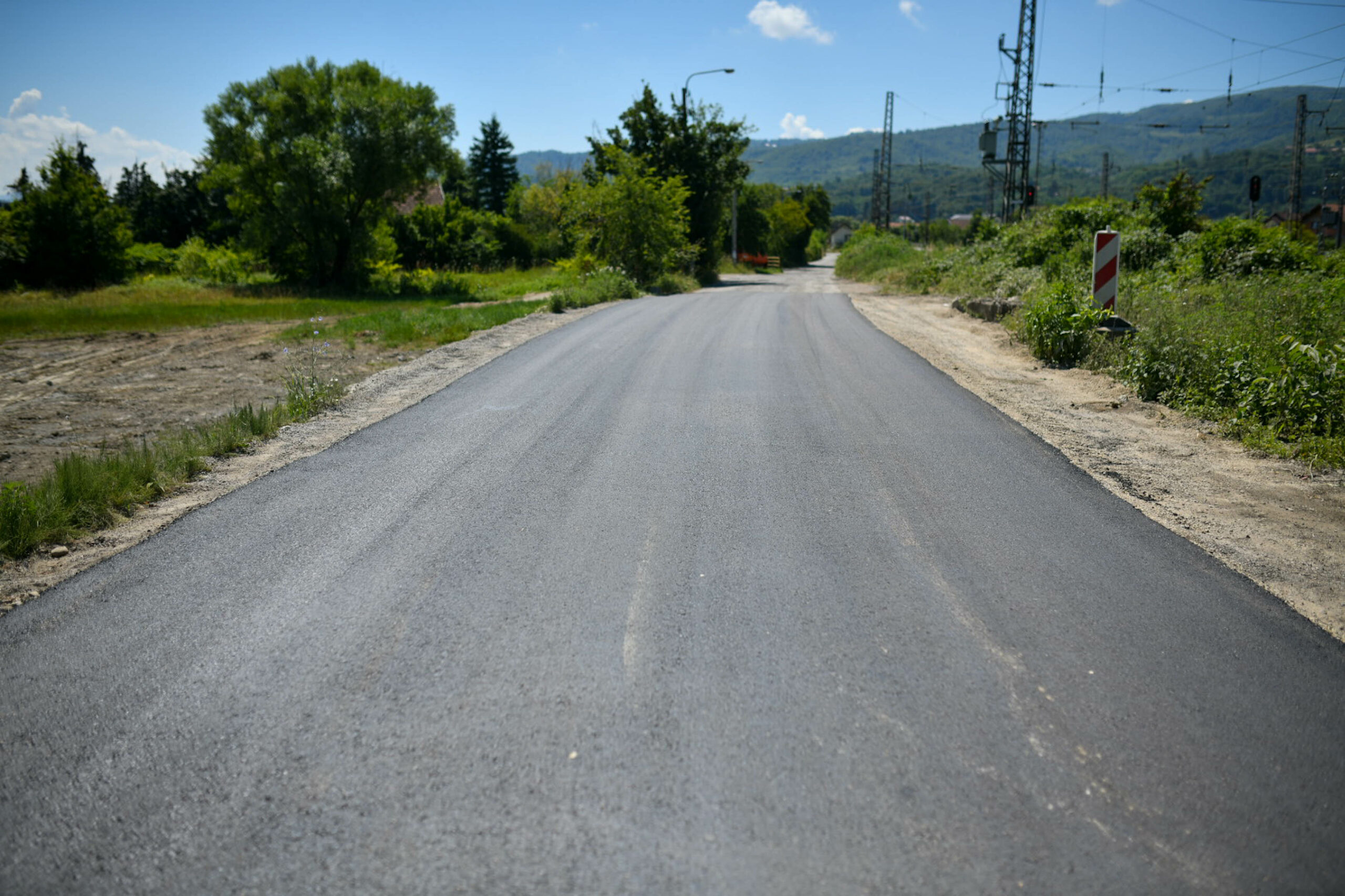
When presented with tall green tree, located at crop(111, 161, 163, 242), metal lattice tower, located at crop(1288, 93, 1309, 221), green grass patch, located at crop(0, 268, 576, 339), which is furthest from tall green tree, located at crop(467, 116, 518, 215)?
metal lattice tower, located at crop(1288, 93, 1309, 221)

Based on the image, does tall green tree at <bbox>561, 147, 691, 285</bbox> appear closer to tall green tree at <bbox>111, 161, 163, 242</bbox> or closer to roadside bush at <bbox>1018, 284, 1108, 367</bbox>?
roadside bush at <bbox>1018, 284, 1108, 367</bbox>

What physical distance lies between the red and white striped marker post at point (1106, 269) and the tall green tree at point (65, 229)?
35105mm

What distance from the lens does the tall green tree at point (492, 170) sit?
254 feet

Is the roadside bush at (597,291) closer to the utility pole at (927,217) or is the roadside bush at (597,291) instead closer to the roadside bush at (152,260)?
the roadside bush at (152,260)

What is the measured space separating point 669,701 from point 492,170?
82301mm

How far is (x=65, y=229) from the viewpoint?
31.2m

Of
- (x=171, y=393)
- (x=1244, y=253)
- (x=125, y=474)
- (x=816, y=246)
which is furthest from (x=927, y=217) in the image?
(x=125, y=474)

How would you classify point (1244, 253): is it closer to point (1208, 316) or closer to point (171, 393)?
point (1208, 316)

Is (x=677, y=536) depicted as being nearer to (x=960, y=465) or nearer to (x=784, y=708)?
(x=784, y=708)

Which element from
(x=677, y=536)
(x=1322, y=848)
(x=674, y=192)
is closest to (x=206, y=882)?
(x=677, y=536)

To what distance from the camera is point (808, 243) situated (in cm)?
9425

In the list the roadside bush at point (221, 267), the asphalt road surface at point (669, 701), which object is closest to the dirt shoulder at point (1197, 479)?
the asphalt road surface at point (669, 701)

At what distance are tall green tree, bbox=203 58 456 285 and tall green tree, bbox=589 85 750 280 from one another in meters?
13.4

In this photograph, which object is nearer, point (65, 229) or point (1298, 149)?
point (65, 229)
